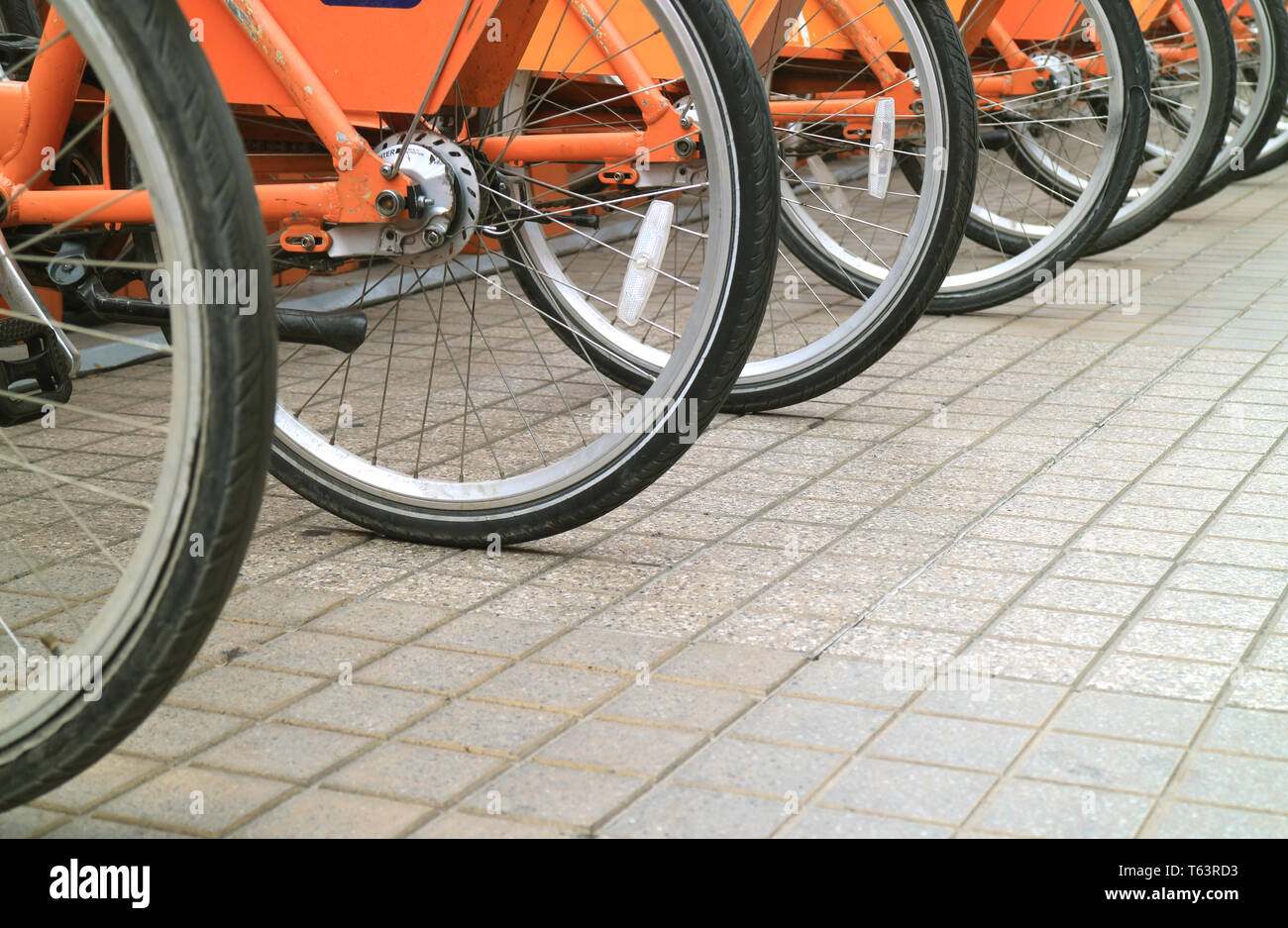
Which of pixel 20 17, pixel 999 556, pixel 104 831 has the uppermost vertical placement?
pixel 20 17

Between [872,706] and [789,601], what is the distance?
1.68 feet

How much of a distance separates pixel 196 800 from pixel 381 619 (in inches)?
30.0

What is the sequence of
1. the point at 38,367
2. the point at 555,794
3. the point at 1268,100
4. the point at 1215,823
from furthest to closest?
the point at 1268,100 → the point at 38,367 → the point at 555,794 → the point at 1215,823

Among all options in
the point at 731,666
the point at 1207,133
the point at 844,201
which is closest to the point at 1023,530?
the point at 731,666

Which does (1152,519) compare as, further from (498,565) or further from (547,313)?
(547,313)

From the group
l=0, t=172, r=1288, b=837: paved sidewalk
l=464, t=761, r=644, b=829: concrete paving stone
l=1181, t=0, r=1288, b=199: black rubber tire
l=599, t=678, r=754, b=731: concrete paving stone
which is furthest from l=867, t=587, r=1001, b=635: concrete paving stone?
l=1181, t=0, r=1288, b=199: black rubber tire

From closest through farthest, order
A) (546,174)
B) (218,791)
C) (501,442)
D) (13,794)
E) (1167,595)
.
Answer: (13,794)
(218,791)
(1167,595)
(501,442)
(546,174)

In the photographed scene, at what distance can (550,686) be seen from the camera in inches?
108

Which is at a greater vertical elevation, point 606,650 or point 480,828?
point 606,650

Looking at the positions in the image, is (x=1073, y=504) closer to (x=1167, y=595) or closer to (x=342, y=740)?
(x=1167, y=595)

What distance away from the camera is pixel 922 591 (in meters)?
3.17

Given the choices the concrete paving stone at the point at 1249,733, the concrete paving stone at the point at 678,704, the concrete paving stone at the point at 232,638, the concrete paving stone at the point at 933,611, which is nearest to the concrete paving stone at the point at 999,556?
the concrete paving stone at the point at 933,611

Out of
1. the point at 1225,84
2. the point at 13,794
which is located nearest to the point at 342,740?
the point at 13,794
